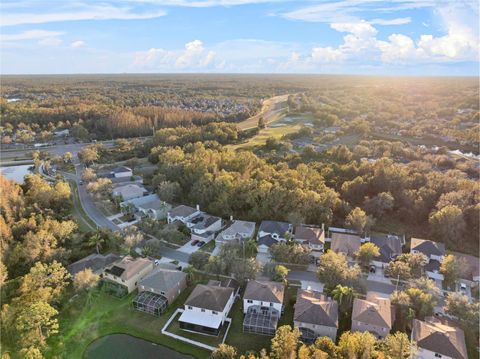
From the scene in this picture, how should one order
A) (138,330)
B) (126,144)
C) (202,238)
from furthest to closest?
1. (126,144)
2. (202,238)
3. (138,330)

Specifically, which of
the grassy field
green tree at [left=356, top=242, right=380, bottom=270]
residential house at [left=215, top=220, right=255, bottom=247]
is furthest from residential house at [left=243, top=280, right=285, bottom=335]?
the grassy field

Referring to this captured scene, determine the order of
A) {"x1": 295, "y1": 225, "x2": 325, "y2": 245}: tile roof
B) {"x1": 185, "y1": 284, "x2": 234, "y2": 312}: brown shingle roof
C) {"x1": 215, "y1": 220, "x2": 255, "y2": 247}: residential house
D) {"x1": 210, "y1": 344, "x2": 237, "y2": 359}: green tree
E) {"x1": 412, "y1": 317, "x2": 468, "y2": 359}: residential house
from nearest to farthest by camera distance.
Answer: {"x1": 210, "y1": 344, "x2": 237, "y2": 359}: green tree, {"x1": 412, "y1": 317, "x2": 468, "y2": 359}: residential house, {"x1": 185, "y1": 284, "x2": 234, "y2": 312}: brown shingle roof, {"x1": 295, "y1": 225, "x2": 325, "y2": 245}: tile roof, {"x1": 215, "y1": 220, "x2": 255, "y2": 247}: residential house

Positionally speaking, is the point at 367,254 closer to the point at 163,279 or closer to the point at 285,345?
the point at 285,345

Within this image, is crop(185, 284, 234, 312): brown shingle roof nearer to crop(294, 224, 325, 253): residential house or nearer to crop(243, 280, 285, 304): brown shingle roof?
crop(243, 280, 285, 304): brown shingle roof

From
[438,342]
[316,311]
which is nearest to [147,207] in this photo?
[316,311]

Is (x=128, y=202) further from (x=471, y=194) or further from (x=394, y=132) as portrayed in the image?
(x=394, y=132)

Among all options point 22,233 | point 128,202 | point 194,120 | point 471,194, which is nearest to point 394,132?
point 471,194

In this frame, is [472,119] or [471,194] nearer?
[471,194]
